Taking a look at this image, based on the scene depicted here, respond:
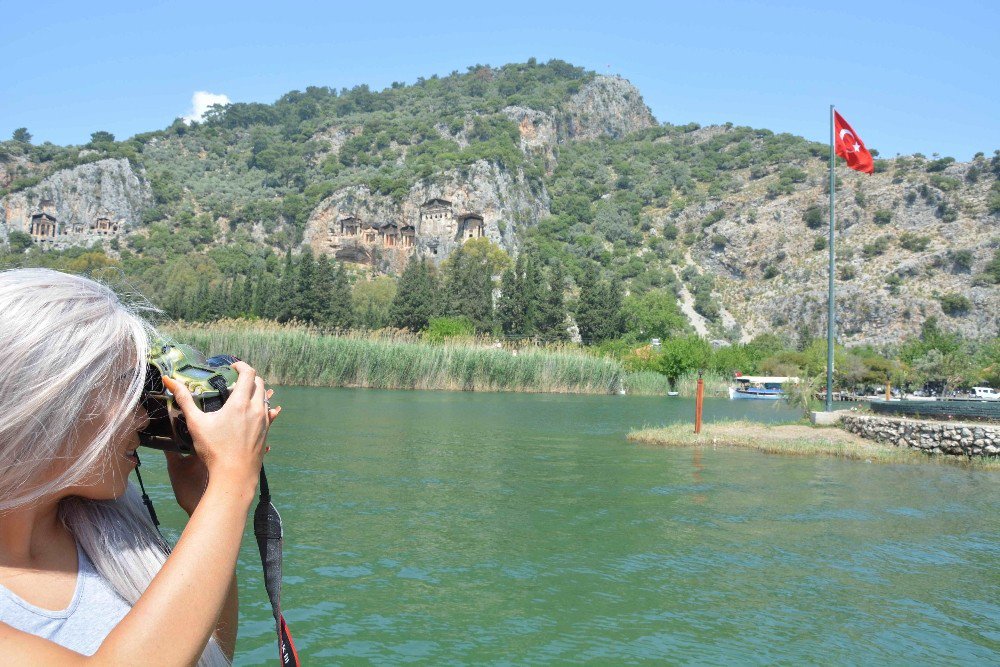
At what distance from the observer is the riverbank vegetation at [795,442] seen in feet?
43.0

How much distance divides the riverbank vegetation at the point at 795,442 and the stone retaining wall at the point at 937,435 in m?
0.27

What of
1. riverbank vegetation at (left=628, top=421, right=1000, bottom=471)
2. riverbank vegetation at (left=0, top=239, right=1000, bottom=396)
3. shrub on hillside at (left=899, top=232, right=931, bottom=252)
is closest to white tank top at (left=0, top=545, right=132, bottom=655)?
riverbank vegetation at (left=628, top=421, right=1000, bottom=471)

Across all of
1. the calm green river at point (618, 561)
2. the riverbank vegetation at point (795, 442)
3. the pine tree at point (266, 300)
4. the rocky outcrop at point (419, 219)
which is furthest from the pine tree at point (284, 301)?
the rocky outcrop at point (419, 219)

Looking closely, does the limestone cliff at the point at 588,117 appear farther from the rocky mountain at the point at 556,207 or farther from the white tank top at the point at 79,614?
the white tank top at the point at 79,614

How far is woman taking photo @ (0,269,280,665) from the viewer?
1.02m

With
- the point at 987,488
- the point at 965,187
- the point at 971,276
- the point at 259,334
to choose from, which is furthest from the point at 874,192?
the point at 987,488

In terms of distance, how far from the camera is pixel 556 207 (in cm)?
11212

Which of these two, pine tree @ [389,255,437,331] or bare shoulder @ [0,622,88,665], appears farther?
pine tree @ [389,255,437,331]

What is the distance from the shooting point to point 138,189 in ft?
327

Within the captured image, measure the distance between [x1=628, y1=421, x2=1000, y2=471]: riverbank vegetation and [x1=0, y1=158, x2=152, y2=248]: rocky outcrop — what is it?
300 ft

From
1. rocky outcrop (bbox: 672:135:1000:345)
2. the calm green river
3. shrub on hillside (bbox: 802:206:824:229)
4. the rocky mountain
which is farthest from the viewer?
shrub on hillside (bbox: 802:206:824:229)

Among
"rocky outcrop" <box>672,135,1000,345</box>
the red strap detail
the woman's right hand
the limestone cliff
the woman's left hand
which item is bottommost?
the red strap detail

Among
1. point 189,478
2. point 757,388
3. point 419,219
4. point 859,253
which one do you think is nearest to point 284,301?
point 757,388

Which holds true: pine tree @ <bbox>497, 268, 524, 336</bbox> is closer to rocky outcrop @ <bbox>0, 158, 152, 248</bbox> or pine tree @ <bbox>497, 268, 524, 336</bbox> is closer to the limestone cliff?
rocky outcrop @ <bbox>0, 158, 152, 248</bbox>
